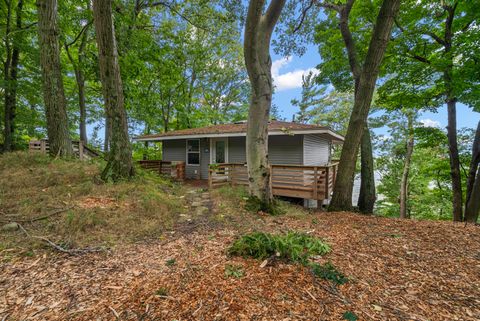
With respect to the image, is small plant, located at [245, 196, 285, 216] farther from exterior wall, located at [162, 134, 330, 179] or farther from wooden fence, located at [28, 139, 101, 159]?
wooden fence, located at [28, 139, 101, 159]

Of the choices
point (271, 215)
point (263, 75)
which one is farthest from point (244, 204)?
point (263, 75)

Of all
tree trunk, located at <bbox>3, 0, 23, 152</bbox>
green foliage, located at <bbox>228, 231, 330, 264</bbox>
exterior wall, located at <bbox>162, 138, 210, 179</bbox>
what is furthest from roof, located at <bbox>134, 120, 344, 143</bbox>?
tree trunk, located at <bbox>3, 0, 23, 152</bbox>

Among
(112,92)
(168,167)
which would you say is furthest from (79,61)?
(112,92)

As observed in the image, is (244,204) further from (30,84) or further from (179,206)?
(30,84)

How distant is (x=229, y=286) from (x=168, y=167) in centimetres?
986

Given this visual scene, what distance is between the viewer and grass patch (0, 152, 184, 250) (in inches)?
133

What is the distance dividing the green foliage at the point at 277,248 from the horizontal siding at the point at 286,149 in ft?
21.3

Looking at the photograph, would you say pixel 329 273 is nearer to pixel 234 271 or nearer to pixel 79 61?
pixel 234 271

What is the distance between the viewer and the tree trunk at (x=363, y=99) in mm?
5136

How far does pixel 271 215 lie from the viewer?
5.07m

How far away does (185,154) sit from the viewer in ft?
40.6

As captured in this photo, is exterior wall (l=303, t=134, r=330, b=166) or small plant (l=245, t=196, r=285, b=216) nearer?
small plant (l=245, t=196, r=285, b=216)

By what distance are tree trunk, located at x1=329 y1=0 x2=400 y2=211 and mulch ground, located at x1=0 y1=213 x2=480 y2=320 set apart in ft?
8.85

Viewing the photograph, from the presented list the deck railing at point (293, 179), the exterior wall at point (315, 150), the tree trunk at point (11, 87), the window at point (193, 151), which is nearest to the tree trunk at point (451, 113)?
the deck railing at point (293, 179)
